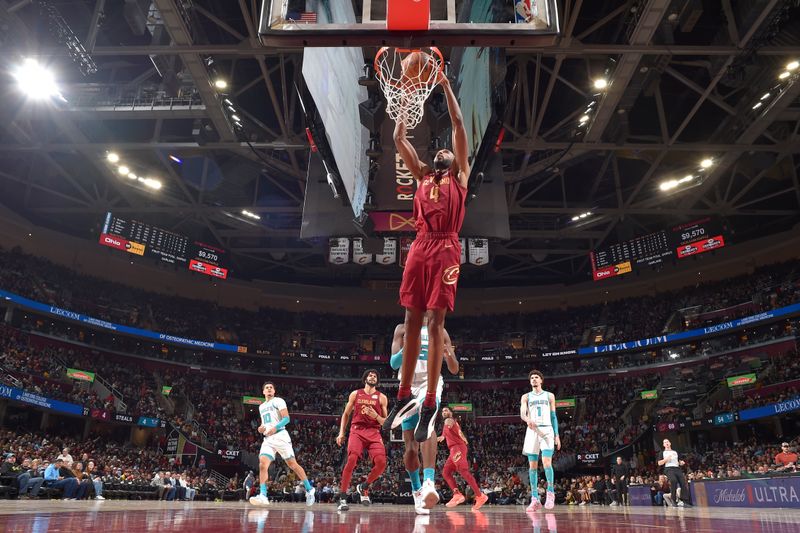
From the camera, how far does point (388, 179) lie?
624 inches

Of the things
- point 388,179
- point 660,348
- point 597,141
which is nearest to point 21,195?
point 388,179

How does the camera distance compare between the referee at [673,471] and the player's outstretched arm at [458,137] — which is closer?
the player's outstretched arm at [458,137]

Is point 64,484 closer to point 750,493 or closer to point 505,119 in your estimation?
point 505,119

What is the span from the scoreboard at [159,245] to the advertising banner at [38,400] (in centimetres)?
699

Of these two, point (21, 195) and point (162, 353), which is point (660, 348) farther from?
point (21, 195)

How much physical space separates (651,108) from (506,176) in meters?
6.16

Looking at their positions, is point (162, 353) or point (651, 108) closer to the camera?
point (651, 108)

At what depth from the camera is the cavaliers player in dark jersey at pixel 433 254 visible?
4172mm

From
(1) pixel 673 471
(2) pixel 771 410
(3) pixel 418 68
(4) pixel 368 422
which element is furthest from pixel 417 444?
(2) pixel 771 410

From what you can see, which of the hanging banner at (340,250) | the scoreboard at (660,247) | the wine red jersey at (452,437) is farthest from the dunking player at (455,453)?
the scoreboard at (660,247)

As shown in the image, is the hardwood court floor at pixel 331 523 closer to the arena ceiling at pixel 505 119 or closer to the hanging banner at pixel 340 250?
the arena ceiling at pixel 505 119

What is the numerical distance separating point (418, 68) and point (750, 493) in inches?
496

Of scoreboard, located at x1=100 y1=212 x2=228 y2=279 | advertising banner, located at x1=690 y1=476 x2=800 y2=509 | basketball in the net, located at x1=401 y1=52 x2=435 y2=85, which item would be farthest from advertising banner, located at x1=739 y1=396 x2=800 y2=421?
scoreboard, located at x1=100 y1=212 x2=228 y2=279

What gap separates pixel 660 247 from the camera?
25.7 metres
